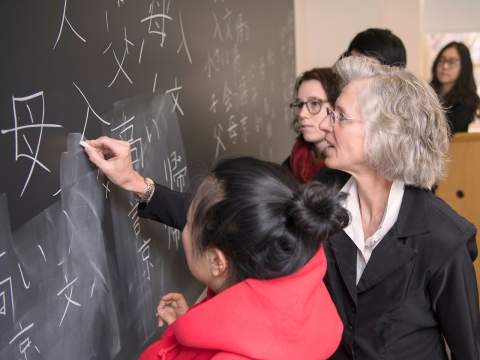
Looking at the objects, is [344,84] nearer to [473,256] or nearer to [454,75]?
[473,256]

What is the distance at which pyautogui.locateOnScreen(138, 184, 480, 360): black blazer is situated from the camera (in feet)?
3.93

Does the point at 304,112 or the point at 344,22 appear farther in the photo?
the point at 344,22

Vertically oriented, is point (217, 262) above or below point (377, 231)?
above

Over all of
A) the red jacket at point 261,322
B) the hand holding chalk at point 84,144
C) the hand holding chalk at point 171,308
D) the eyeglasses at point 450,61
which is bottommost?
the hand holding chalk at point 171,308

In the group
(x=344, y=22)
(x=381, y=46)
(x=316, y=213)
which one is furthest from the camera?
(x=344, y=22)

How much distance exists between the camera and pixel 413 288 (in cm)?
126

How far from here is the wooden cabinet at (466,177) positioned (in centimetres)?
286

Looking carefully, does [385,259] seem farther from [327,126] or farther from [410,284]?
[327,126]

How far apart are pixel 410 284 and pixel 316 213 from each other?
547mm

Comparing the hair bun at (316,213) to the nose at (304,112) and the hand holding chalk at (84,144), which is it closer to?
the hand holding chalk at (84,144)

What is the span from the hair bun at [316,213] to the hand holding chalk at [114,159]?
433 mm

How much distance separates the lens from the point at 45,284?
0.92m

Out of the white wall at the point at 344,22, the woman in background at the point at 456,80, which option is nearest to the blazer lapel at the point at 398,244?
the woman in background at the point at 456,80

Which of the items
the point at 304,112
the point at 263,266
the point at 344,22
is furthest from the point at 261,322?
the point at 344,22
